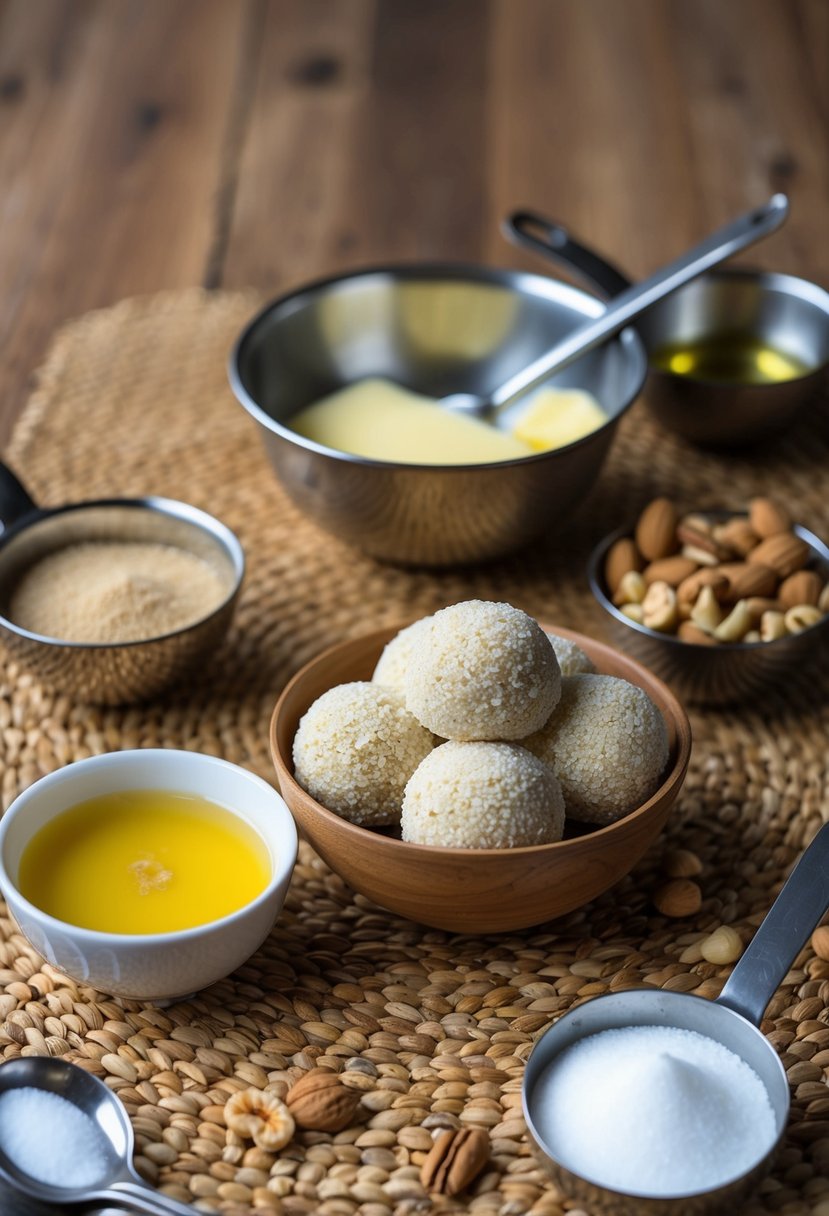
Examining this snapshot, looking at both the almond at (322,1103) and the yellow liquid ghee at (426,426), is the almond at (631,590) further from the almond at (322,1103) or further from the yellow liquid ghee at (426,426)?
the almond at (322,1103)

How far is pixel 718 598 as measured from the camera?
1.16 meters

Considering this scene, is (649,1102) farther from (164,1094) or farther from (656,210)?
(656,210)

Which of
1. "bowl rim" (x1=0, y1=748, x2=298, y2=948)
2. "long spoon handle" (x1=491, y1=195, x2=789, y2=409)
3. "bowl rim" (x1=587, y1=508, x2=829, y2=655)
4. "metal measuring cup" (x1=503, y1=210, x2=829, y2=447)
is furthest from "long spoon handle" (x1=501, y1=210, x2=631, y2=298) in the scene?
"bowl rim" (x1=0, y1=748, x2=298, y2=948)

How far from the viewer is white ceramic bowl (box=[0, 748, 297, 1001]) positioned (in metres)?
0.81

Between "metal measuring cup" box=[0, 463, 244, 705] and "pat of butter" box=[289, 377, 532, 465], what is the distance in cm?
16

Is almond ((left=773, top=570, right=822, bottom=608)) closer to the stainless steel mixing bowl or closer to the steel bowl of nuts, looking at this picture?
the steel bowl of nuts

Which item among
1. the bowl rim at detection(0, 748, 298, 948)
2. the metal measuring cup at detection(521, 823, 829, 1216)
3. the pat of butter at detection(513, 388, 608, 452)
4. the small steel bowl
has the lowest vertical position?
the small steel bowl

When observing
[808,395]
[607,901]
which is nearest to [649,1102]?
[607,901]

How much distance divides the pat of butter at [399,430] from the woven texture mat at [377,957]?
12 centimetres

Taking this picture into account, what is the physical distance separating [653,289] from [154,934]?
2.59 feet

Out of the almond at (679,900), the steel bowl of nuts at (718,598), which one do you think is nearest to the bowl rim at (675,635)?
the steel bowl of nuts at (718,598)

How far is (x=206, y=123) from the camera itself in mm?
2215

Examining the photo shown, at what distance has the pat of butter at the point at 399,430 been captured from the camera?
1.29 metres

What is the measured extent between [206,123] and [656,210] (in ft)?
2.39
